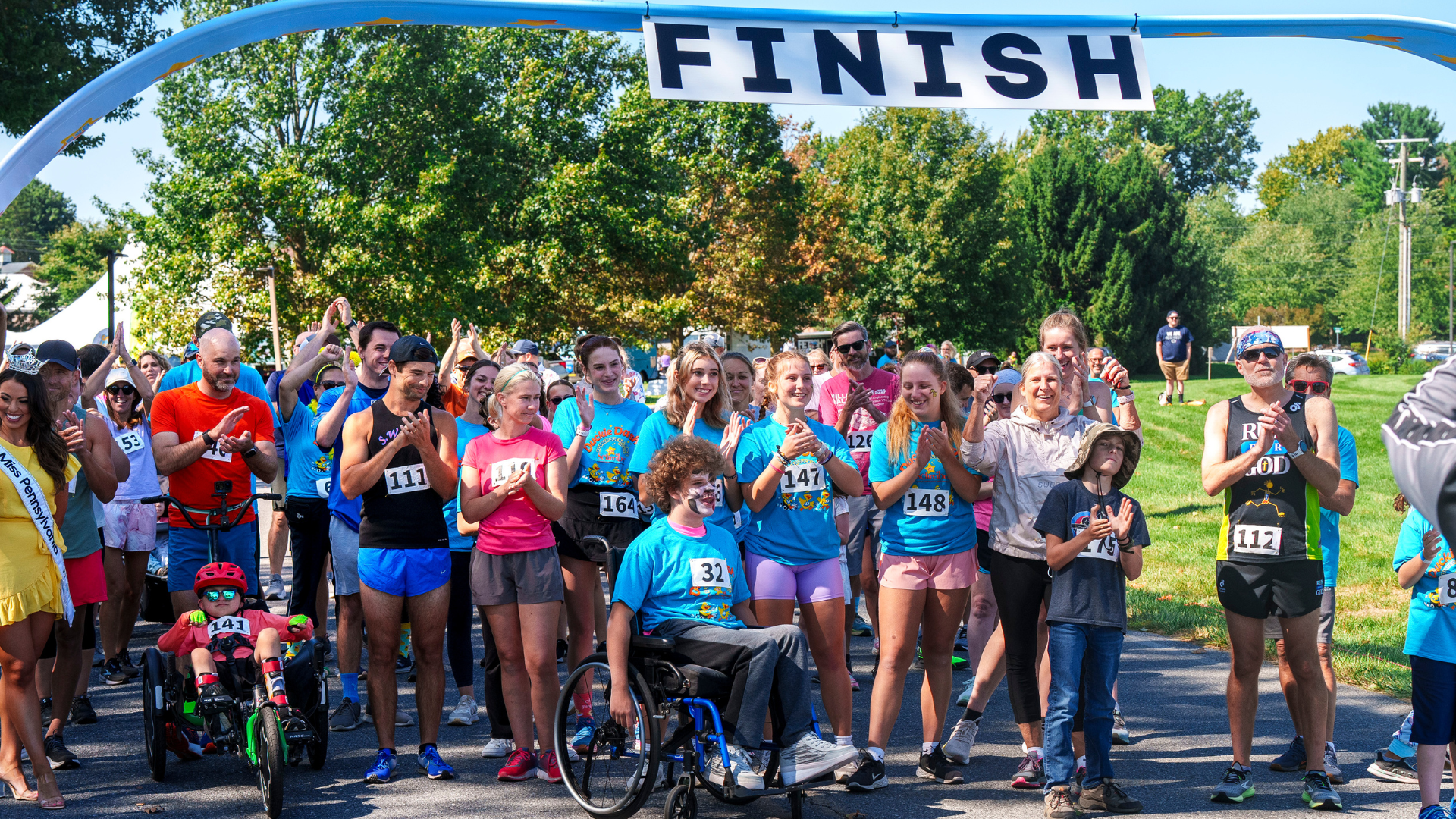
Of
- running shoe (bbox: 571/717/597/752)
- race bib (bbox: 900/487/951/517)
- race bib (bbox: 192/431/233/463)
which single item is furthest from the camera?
race bib (bbox: 192/431/233/463)

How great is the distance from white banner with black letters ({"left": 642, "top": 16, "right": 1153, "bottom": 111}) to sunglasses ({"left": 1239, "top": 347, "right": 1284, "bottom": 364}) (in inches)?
A: 47.5

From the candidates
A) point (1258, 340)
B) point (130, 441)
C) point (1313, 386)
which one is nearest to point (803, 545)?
point (1258, 340)

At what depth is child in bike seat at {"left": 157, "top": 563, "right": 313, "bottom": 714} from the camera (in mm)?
5477

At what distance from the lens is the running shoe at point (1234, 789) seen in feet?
17.3

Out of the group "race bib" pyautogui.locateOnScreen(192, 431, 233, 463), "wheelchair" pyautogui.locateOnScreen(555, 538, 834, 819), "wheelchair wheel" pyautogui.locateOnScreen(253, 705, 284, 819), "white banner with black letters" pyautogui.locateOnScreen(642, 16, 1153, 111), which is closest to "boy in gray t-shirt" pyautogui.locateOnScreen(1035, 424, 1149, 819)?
"wheelchair" pyautogui.locateOnScreen(555, 538, 834, 819)

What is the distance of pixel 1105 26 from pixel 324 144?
76.2 feet

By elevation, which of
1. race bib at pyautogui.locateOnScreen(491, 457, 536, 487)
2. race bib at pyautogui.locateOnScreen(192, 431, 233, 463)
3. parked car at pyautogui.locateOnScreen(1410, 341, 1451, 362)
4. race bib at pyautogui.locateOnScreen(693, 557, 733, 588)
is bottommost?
race bib at pyautogui.locateOnScreen(693, 557, 733, 588)

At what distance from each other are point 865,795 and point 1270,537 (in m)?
2.16

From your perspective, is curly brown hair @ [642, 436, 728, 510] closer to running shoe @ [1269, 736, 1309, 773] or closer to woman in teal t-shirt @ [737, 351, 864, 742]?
woman in teal t-shirt @ [737, 351, 864, 742]

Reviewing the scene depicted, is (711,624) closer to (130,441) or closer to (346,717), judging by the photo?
(346,717)

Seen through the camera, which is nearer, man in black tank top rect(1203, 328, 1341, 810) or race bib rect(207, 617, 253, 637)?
man in black tank top rect(1203, 328, 1341, 810)

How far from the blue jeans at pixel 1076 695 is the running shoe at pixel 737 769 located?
1.28 metres

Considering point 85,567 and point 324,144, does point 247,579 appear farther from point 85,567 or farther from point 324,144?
point 324,144

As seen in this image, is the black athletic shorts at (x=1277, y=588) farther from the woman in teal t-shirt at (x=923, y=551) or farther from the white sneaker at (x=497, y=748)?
the white sneaker at (x=497, y=748)
